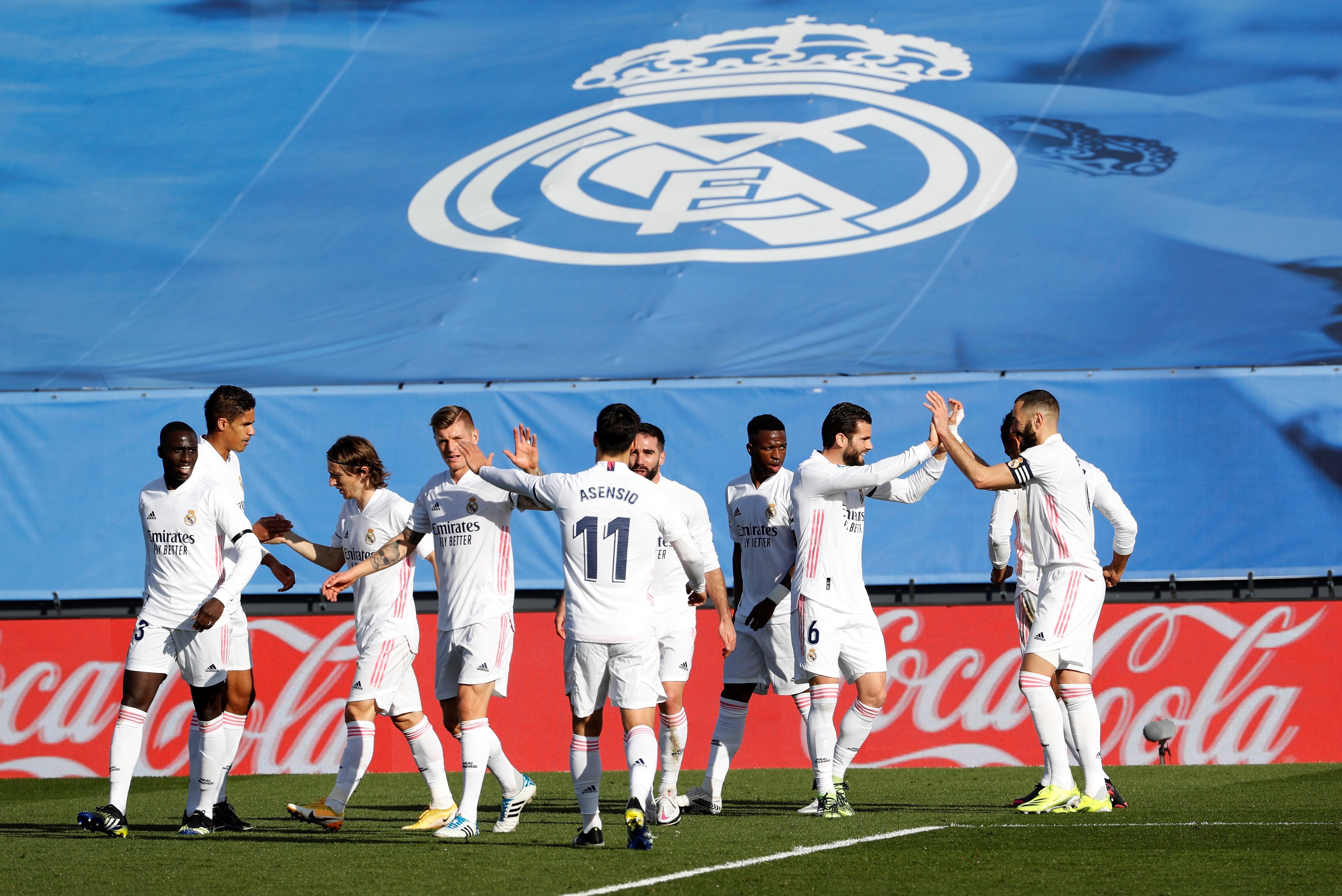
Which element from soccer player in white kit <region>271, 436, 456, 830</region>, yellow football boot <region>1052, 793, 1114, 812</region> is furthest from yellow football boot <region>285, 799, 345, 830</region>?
yellow football boot <region>1052, 793, 1114, 812</region>

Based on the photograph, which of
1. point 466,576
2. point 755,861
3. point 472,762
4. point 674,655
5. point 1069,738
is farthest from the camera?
point 1069,738

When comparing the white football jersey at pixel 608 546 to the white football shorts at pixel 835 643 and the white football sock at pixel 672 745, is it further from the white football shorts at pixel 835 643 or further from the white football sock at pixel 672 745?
the white football sock at pixel 672 745

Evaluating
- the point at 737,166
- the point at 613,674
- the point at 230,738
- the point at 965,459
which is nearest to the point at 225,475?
the point at 230,738

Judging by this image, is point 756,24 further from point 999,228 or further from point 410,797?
point 410,797

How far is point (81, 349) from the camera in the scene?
Result: 1257 centimetres

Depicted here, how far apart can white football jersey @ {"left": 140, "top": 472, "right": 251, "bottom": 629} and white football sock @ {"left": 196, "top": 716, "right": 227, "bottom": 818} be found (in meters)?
0.57

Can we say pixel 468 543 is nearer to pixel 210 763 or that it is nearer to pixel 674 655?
pixel 674 655

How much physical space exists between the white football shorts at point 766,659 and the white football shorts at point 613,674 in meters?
1.89

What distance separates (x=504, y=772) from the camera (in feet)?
24.0

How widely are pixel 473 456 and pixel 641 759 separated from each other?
5.43 feet

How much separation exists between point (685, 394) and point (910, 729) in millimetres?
3122

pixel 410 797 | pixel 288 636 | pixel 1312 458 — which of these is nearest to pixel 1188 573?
pixel 1312 458

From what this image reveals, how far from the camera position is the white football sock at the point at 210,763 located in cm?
744

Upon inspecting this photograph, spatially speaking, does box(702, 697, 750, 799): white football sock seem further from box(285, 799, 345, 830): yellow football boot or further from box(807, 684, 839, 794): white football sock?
box(285, 799, 345, 830): yellow football boot
